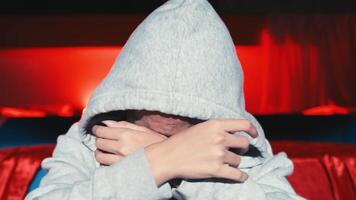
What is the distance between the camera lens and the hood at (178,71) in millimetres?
562

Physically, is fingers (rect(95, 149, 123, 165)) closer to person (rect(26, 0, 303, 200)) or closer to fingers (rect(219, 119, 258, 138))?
person (rect(26, 0, 303, 200))

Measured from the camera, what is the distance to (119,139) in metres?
0.60

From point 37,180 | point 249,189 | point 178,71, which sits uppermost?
point 178,71

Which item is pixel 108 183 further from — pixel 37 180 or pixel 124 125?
pixel 37 180

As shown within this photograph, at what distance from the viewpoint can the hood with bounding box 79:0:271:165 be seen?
56 cm

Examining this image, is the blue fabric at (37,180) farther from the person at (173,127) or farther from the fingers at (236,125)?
the fingers at (236,125)

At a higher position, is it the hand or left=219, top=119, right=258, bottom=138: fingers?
left=219, top=119, right=258, bottom=138: fingers

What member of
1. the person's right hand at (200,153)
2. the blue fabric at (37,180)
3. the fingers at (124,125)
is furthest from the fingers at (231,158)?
the blue fabric at (37,180)

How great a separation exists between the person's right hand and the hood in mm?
28

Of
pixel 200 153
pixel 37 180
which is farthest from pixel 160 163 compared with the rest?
pixel 37 180

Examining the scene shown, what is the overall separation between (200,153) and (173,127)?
7 cm

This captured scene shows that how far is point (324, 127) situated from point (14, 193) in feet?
3.70

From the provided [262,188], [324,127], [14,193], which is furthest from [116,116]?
[324,127]

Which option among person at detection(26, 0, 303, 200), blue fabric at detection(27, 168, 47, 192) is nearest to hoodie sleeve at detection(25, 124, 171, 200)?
person at detection(26, 0, 303, 200)
